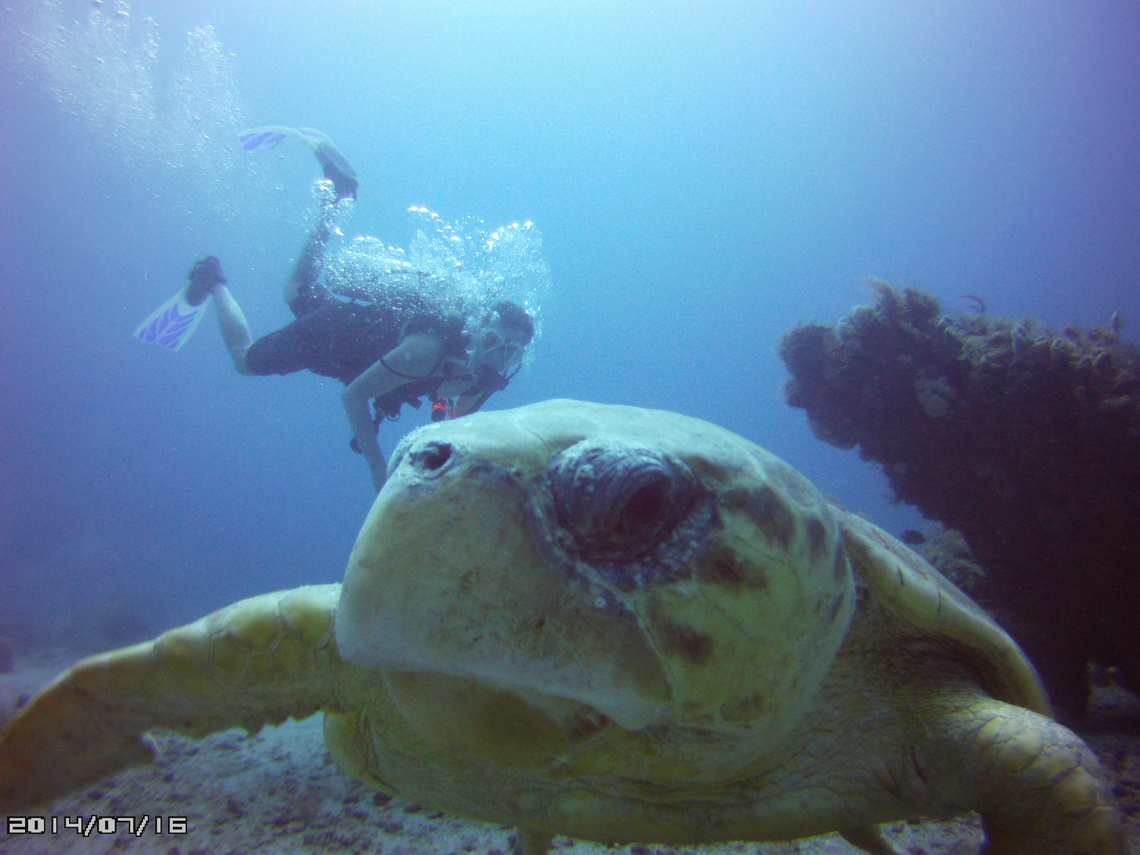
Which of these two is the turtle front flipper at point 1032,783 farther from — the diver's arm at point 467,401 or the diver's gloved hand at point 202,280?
the diver's gloved hand at point 202,280

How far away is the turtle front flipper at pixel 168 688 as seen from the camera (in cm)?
146

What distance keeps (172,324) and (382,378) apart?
3.89 m

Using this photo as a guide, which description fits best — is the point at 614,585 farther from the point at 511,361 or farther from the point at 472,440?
the point at 511,361

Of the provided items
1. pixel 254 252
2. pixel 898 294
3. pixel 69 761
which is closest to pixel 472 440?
pixel 69 761

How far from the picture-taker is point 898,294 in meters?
4.86

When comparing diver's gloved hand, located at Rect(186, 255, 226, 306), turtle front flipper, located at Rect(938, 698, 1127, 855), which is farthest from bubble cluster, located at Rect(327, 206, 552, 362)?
turtle front flipper, located at Rect(938, 698, 1127, 855)

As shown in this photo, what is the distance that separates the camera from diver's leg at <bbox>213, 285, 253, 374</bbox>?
6.76m

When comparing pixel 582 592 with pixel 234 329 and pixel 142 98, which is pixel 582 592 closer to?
pixel 234 329

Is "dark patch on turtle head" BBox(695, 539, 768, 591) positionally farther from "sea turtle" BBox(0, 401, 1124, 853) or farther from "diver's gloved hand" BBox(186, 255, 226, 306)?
"diver's gloved hand" BBox(186, 255, 226, 306)

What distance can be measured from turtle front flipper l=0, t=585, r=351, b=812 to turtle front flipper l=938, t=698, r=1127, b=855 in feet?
5.86

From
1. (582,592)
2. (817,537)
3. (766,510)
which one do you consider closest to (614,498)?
(582,592)

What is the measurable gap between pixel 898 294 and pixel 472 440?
542 cm

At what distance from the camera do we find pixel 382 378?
5.41 meters

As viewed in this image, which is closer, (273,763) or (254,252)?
(273,763)
